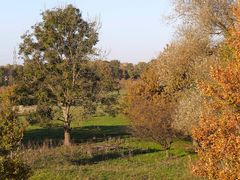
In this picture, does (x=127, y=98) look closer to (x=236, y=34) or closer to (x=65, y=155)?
(x=65, y=155)

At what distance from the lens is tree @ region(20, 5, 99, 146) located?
4212 cm

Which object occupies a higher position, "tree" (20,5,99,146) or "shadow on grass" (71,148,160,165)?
"tree" (20,5,99,146)

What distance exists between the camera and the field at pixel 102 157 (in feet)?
85.8

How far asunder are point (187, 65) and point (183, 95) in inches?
99.2

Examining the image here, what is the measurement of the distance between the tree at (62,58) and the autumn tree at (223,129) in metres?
30.9

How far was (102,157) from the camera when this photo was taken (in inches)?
1437

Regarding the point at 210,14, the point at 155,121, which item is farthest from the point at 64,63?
the point at 210,14

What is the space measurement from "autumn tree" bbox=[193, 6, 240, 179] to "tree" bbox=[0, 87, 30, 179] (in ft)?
20.8

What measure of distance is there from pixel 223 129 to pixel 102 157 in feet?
85.6

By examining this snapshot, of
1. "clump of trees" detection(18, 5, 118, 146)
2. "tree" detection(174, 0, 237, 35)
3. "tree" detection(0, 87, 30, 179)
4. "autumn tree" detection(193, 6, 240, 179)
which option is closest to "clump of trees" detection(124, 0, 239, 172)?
"tree" detection(174, 0, 237, 35)

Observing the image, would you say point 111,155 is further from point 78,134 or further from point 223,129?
point 223,129

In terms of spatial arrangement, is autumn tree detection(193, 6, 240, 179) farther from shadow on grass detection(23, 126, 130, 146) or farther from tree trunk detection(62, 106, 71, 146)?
shadow on grass detection(23, 126, 130, 146)

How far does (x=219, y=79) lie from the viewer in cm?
1139

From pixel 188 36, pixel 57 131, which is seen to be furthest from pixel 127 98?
pixel 188 36
